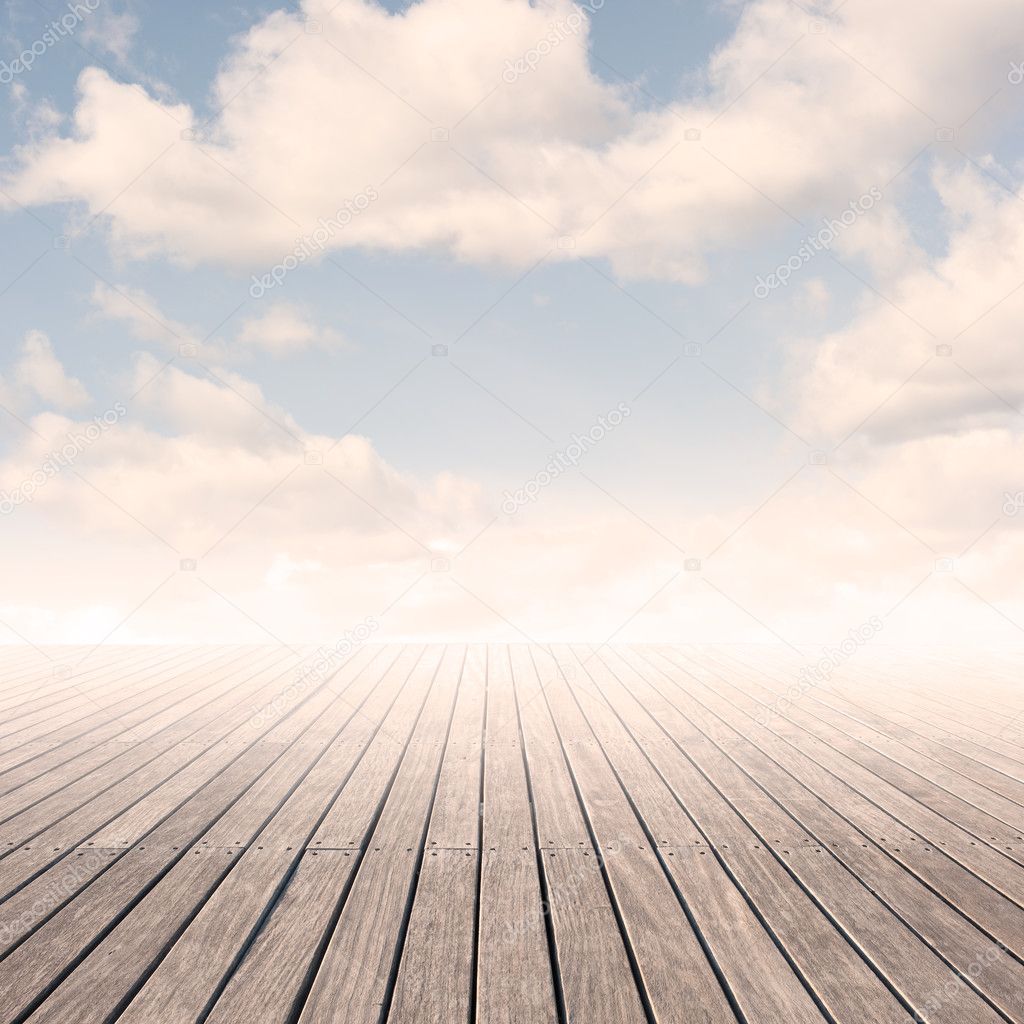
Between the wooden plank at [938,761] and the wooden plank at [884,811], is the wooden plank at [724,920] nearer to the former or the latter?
the wooden plank at [884,811]

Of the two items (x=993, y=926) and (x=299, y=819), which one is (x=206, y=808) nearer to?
(x=299, y=819)

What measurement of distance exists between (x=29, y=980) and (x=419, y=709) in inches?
98.8

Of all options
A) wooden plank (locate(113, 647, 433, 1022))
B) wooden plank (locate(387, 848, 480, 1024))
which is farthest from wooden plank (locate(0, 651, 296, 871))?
wooden plank (locate(387, 848, 480, 1024))

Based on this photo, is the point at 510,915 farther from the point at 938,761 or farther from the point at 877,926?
the point at 938,761

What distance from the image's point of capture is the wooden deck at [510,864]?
1.31m

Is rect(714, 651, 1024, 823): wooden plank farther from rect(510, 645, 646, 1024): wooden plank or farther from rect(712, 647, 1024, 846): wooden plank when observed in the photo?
rect(510, 645, 646, 1024): wooden plank

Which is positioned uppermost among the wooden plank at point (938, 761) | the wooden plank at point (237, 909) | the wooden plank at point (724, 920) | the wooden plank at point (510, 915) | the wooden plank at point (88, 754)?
the wooden plank at point (938, 761)

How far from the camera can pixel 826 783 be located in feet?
8.46

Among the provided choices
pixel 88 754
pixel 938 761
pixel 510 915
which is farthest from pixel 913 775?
pixel 88 754

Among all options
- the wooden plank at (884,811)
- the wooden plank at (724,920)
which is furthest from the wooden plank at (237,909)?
the wooden plank at (884,811)

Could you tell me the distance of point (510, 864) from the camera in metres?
1.85

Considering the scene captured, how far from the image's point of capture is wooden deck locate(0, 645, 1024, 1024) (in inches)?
51.8

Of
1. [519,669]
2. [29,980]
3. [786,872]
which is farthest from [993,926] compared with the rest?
[519,669]

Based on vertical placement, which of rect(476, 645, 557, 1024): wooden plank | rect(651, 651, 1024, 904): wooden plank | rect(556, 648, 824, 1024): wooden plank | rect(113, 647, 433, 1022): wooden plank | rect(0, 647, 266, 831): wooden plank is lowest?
rect(0, 647, 266, 831): wooden plank
